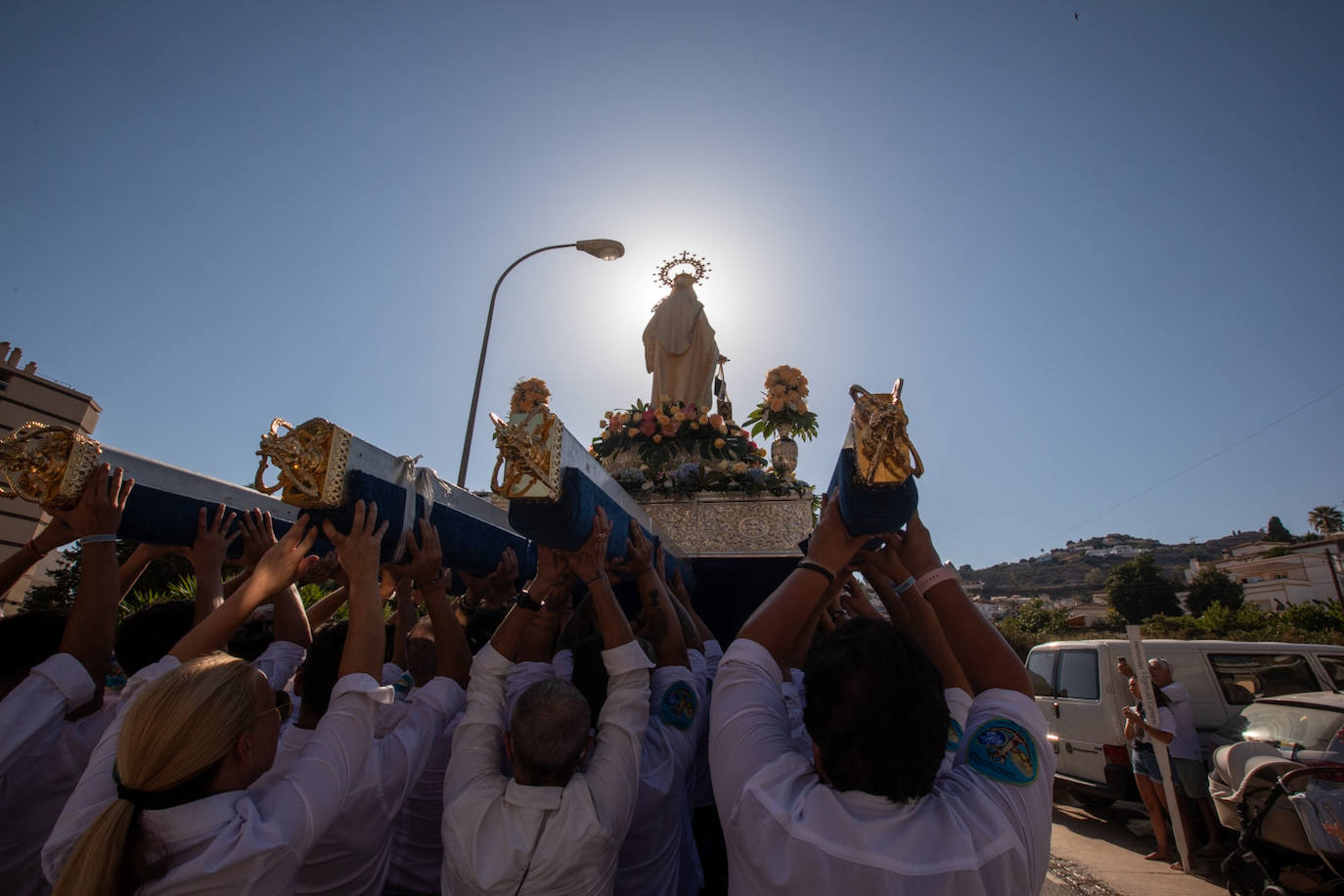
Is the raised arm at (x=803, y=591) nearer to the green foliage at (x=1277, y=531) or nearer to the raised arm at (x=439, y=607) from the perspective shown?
the raised arm at (x=439, y=607)

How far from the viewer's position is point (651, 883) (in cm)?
222

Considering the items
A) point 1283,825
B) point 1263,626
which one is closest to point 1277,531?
point 1263,626

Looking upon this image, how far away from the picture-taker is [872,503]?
164 cm

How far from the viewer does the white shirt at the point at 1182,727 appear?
6.19 meters

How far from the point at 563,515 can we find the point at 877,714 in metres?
0.99

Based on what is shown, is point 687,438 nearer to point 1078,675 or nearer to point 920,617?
point 920,617

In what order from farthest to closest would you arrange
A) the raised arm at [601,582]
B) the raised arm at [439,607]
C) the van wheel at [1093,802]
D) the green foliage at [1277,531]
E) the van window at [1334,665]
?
1. the green foliage at [1277,531]
2. the van wheel at [1093,802]
3. the van window at [1334,665]
4. the raised arm at [439,607]
5. the raised arm at [601,582]

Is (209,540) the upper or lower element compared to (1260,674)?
upper

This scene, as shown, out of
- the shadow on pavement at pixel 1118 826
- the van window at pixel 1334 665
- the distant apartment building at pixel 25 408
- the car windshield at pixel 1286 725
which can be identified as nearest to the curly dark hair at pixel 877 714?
the car windshield at pixel 1286 725

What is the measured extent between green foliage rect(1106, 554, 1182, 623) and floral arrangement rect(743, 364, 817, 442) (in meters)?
51.8

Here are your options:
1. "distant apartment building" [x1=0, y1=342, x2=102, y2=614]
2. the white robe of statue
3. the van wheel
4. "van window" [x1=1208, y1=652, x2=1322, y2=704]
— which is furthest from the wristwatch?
"distant apartment building" [x1=0, y1=342, x2=102, y2=614]

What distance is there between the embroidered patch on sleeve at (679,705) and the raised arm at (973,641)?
969mm

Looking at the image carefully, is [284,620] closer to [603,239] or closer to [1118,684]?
[603,239]

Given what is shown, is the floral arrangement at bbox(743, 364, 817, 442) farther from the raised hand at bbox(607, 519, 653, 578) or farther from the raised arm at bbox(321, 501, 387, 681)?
the raised arm at bbox(321, 501, 387, 681)
